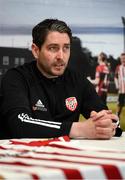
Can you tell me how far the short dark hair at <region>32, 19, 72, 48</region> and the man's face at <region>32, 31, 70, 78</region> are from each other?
24mm

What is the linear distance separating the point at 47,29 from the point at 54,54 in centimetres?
14

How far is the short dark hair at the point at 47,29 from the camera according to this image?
2352 millimetres

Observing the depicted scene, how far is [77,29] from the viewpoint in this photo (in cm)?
510

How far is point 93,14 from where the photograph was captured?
17.2ft

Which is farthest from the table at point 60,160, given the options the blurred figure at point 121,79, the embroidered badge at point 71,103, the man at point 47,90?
the blurred figure at point 121,79

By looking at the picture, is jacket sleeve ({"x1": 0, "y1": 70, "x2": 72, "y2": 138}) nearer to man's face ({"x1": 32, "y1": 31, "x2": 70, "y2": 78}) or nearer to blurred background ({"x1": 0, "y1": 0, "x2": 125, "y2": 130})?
man's face ({"x1": 32, "y1": 31, "x2": 70, "y2": 78})

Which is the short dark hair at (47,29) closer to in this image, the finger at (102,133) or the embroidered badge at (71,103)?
the embroidered badge at (71,103)

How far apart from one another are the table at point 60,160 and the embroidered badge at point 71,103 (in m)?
0.71

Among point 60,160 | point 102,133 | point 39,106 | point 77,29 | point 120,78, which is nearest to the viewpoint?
point 60,160

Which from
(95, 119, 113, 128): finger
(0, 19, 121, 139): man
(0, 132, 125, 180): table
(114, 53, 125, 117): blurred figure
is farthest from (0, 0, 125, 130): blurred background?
→ (0, 132, 125, 180): table

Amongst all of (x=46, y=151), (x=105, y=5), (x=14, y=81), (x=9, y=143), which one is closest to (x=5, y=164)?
(x=46, y=151)

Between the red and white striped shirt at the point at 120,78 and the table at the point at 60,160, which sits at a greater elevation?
the table at the point at 60,160

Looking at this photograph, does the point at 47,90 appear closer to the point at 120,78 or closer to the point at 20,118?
Answer: the point at 20,118

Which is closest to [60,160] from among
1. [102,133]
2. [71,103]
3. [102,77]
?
[102,133]
